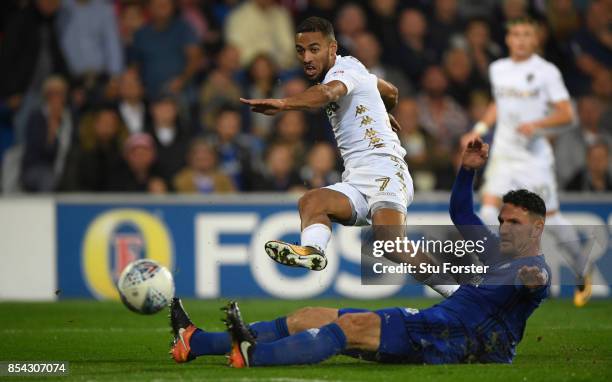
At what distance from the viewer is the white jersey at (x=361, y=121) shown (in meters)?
8.23

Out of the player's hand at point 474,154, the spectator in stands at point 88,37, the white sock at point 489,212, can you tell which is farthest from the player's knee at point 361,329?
the spectator in stands at point 88,37

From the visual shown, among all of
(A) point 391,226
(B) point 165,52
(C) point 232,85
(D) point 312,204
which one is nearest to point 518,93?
(C) point 232,85

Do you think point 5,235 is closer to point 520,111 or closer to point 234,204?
point 234,204

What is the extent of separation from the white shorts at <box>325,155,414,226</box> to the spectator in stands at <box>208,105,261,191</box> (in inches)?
233

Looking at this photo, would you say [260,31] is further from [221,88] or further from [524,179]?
[524,179]

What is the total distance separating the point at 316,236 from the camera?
25.0ft

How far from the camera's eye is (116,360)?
7875 millimetres

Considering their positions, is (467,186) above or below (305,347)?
above

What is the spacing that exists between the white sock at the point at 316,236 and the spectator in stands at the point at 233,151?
641 cm

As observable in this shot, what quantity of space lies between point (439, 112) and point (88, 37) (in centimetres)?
453

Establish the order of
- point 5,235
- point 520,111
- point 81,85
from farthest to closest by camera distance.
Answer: point 81,85 < point 5,235 < point 520,111

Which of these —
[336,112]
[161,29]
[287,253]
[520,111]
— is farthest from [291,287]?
[287,253]

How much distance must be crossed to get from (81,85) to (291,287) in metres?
3.94

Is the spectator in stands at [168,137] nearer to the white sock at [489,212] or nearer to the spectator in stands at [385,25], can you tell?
the spectator in stands at [385,25]
